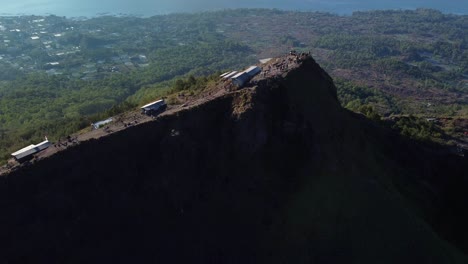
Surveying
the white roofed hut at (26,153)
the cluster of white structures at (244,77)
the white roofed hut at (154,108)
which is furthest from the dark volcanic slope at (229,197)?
the white roofed hut at (154,108)

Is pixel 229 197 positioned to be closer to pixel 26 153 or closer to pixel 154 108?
pixel 154 108

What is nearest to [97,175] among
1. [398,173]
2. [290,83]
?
[290,83]

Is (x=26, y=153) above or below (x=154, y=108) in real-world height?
below

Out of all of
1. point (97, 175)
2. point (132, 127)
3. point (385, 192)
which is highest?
point (132, 127)

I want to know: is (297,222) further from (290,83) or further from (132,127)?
(132,127)

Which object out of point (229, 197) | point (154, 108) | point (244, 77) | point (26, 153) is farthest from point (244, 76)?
point (26, 153)

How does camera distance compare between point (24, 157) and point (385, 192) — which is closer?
point (24, 157)

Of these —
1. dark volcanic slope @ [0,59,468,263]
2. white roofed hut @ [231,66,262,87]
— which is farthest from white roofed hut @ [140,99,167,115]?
white roofed hut @ [231,66,262,87]

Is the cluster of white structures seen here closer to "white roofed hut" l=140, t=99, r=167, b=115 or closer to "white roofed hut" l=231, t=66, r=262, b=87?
"white roofed hut" l=231, t=66, r=262, b=87

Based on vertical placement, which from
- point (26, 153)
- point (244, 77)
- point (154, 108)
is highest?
point (244, 77)
